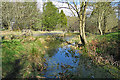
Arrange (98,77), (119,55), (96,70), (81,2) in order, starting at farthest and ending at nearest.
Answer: (81,2) → (119,55) → (96,70) → (98,77)

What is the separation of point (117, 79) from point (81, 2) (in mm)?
8382

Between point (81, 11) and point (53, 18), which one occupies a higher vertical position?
point (53, 18)

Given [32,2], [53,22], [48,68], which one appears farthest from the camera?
[53,22]

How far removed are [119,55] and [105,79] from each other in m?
3.26

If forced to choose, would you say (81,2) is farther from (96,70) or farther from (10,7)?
(10,7)

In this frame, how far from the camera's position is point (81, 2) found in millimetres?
10156

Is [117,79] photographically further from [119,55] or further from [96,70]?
[119,55]

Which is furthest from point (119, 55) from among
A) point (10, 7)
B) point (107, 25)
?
point (10, 7)

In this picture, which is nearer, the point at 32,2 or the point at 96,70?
the point at 96,70

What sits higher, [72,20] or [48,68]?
[72,20]

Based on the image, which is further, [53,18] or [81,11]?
[53,18]

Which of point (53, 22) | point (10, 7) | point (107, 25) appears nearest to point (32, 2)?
point (10, 7)

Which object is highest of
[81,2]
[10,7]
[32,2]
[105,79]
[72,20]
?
[32,2]

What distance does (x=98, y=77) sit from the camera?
4.49m
